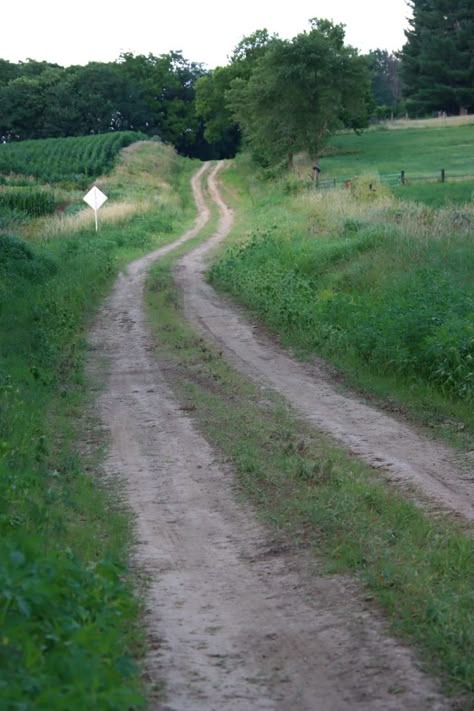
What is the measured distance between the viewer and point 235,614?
5.99m

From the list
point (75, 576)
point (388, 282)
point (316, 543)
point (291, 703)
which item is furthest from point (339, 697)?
point (388, 282)

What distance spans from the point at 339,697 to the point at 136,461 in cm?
526

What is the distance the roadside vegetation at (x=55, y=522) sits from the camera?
4.02 metres

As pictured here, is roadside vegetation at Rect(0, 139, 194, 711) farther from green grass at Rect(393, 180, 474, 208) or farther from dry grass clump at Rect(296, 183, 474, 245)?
green grass at Rect(393, 180, 474, 208)

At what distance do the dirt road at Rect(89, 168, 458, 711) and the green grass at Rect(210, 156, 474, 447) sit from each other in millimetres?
3561

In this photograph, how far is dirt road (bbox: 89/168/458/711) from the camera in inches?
194

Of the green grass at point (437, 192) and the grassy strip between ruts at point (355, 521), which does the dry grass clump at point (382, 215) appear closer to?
the green grass at point (437, 192)

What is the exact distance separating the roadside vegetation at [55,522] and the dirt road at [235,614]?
0.22 m

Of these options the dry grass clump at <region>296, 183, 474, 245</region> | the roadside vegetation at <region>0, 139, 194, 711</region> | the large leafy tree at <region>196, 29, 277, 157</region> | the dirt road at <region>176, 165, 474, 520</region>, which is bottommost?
the dirt road at <region>176, 165, 474, 520</region>

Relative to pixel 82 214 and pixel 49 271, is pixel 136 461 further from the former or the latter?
pixel 82 214

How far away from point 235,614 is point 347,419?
570 centimetres

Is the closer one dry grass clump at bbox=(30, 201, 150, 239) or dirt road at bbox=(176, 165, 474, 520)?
dirt road at bbox=(176, 165, 474, 520)

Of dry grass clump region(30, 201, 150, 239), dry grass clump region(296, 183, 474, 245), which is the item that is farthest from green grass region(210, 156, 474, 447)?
dry grass clump region(30, 201, 150, 239)

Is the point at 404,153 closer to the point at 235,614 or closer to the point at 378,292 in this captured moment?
the point at 378,292
